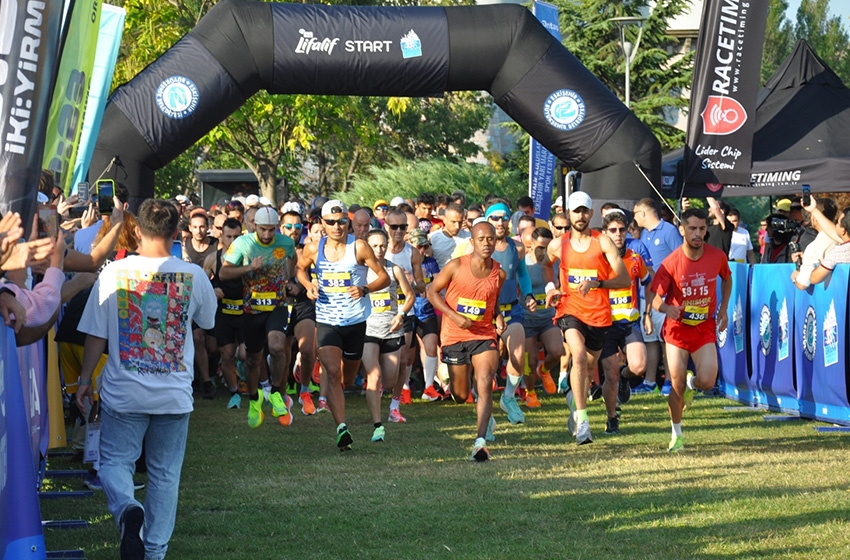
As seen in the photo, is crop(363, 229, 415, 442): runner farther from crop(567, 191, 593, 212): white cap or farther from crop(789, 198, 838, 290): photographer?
crop(789, 198, 838, 290): photographer

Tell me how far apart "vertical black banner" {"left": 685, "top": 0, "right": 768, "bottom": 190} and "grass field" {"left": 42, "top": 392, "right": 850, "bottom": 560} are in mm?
4542

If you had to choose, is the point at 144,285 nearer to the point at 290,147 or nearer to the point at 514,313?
the point at 514,313

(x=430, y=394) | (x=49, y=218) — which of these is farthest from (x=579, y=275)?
(x=49, y=218)

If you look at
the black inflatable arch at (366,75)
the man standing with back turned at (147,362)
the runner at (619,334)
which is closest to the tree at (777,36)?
the black inflatable arch at (366,75)

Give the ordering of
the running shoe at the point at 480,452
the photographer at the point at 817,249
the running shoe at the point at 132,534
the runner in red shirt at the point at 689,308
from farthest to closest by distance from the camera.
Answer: the photographer at the point at 817,249 < the runner in red shirt at the point at 689,308 < the running shoe at the point at 480,452 < the running shoe at the point at 132,534

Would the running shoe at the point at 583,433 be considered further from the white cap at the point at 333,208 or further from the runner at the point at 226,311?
the runner at the point at 226,311

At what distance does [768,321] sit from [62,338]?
7.65 m

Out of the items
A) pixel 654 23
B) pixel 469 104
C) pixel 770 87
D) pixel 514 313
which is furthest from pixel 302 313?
pixel 469 104

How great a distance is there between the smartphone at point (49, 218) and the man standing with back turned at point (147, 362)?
1.19 ft

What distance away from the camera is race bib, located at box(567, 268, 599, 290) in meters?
11.2

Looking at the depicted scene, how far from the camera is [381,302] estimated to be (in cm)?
1212

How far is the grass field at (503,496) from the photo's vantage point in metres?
6.95

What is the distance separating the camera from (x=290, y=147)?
30.2 metres

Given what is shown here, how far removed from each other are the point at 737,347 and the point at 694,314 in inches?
159
